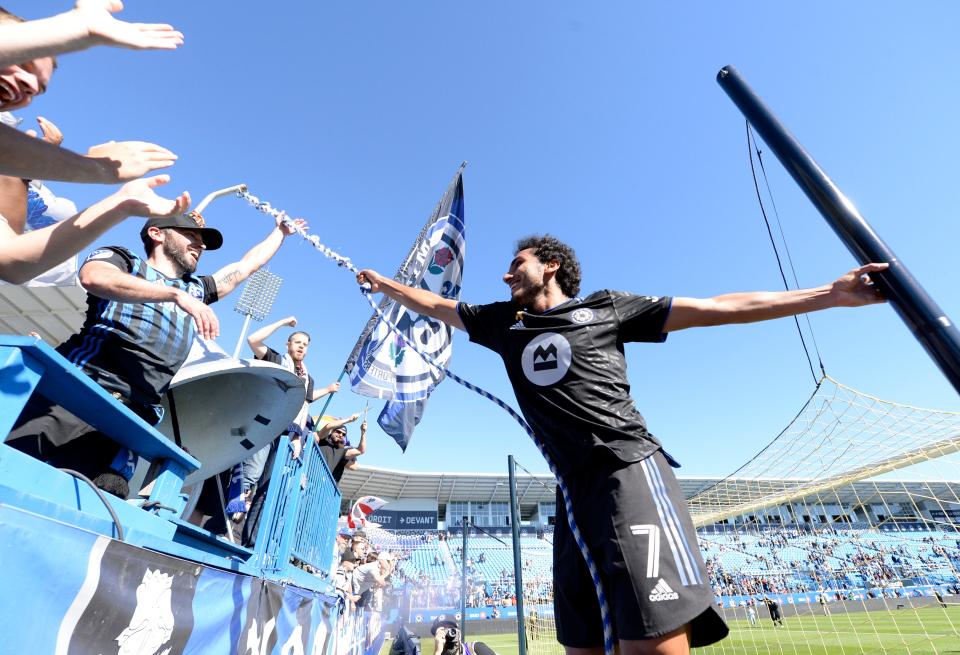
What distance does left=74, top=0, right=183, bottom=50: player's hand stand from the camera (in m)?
1.14

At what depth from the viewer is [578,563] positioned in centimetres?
163

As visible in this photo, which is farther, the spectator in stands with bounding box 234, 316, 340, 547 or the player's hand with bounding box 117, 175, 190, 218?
the spectator in stands with bounding box 234, 316, 340, 547

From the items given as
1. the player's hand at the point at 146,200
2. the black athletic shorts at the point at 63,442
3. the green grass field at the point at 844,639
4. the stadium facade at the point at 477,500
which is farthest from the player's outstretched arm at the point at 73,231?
the stadium facade at the point at 477,500

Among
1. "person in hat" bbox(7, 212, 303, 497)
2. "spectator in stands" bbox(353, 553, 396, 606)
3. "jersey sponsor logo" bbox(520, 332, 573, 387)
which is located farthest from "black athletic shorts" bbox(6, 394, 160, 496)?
"spectator in stands" bbox(353, 553, 396, 606)

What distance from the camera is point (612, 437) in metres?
1.59

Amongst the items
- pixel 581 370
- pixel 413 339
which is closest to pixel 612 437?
pixel 581 370

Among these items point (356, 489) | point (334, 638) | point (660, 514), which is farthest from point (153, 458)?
point (356, 489)

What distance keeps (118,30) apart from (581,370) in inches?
68.3

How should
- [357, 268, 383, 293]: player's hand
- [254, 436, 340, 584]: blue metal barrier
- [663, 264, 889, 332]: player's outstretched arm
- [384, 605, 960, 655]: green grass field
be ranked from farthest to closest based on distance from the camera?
[384, 605, 960, 655]: green grass field < [254, 436, 340, 584]: blue metal barrier < [357, 268, 383, 293]: player's hand < [663, 264, 889, 332]: player's outstretched arm

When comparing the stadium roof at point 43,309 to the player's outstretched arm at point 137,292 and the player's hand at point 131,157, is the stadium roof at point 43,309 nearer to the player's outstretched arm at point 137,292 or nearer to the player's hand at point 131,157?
the player's outstretched arm at point 137,292

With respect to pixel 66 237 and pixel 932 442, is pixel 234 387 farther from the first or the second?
pixel 932 442

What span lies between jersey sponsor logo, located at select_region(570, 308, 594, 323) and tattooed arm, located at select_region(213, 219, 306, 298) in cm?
237

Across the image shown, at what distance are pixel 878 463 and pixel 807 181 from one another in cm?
1507

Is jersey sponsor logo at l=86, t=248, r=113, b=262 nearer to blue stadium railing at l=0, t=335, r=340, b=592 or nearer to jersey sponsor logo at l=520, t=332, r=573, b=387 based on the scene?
blue stadium railing at l=0, t=335, r=340, b=592
